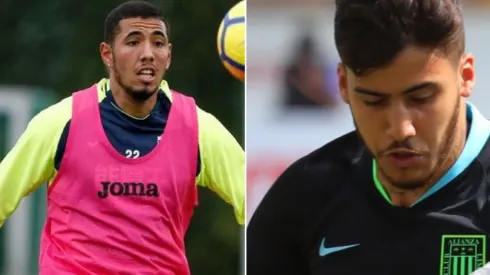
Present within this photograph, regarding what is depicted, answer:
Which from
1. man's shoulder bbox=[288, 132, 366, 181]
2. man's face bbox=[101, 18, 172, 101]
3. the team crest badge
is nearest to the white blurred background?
man's shoulder bbox=[288, 132, 366, 181]

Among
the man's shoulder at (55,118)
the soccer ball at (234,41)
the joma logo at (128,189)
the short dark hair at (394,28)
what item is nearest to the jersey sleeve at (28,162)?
the man's shoulder at (55,118)

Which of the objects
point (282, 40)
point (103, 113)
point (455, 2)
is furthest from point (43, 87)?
point (455, 2)

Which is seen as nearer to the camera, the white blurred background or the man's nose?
the man's nose

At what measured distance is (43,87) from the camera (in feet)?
15.9

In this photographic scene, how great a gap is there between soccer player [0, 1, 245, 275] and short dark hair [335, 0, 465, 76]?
26.3 inches

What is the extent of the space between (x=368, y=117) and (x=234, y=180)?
65cm

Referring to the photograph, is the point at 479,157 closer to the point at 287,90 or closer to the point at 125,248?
the point at 287,90

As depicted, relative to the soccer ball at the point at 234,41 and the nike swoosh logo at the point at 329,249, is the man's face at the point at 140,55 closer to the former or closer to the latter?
the soccer ball at the point at 234,41

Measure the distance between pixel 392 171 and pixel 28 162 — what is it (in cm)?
109

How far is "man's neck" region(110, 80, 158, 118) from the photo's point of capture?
3.85 m

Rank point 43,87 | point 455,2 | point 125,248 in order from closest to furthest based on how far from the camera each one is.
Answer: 1. point 455,2
2. point 125,248
3. point 43,87

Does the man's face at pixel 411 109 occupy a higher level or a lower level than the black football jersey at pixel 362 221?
higher

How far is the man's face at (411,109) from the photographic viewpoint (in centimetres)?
321

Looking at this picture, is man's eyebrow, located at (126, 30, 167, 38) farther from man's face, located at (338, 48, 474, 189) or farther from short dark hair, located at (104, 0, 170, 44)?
man's face, located at (338, 48, 474, 189)
